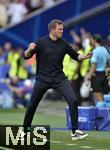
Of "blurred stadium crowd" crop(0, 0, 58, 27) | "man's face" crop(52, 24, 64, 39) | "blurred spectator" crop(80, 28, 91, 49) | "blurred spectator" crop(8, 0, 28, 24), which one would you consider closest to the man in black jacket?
"man's face" crop(52, 24, 64, 39)

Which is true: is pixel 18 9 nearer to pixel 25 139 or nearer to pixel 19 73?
pixel 19 73

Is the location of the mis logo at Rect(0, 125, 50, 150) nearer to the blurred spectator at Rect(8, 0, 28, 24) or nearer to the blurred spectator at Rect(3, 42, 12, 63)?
the blurred spectator at Rect(3, 42, 12, 63)

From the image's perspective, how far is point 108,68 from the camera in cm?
1627

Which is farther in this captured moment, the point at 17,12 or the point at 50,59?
the point at 17,12

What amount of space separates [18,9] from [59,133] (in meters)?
12.9

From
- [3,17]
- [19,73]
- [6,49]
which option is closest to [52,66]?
[19,73]

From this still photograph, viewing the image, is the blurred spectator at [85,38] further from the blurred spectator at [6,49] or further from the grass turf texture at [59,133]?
the blurred spectator at [6,49]

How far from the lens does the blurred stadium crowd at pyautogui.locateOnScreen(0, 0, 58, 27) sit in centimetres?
2589

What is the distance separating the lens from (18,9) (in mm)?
26000

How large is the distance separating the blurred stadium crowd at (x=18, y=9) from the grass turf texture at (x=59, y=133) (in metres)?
5.04

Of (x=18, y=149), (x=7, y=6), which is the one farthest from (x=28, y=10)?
(x=18, y=149)

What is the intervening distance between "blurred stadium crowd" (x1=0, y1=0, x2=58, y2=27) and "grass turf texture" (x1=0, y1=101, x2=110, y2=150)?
504cm

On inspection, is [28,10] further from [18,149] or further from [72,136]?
[18,149]

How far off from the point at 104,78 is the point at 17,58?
26.1 ft
